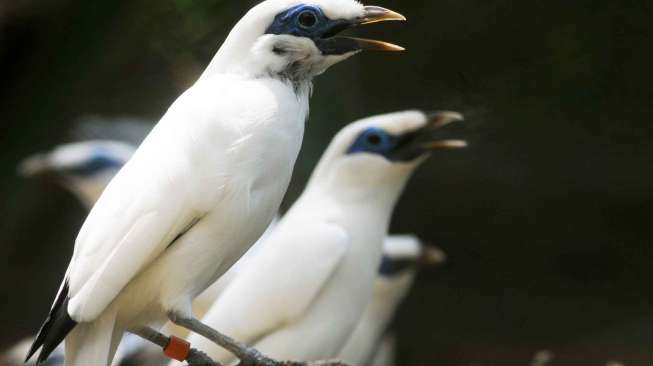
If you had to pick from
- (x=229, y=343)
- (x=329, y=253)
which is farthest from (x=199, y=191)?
(x=329, y=253)

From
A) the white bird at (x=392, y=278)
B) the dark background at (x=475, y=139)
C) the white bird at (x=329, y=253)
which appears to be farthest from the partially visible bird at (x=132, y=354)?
the white bird at (x=329, y=253)

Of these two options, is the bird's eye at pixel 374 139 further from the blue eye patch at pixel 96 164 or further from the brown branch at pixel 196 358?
the blue eye patch at pixel 96 164

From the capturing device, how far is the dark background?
418cm

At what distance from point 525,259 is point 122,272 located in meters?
4.82

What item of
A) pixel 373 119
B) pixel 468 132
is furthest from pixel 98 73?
pixel 468 132

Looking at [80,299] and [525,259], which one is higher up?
[80,299]

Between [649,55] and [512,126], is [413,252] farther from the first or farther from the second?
[649,55]

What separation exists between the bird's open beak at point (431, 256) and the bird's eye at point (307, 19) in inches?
164

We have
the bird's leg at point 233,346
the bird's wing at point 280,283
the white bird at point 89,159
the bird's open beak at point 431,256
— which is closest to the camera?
the bird's leg at point 233,346

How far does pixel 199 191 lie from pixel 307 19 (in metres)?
0.58

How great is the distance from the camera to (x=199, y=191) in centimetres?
322

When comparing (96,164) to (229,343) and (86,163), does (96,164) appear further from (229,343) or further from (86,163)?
(229,343)

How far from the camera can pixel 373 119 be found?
5.23 meters

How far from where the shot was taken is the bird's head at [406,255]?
24.8ft
